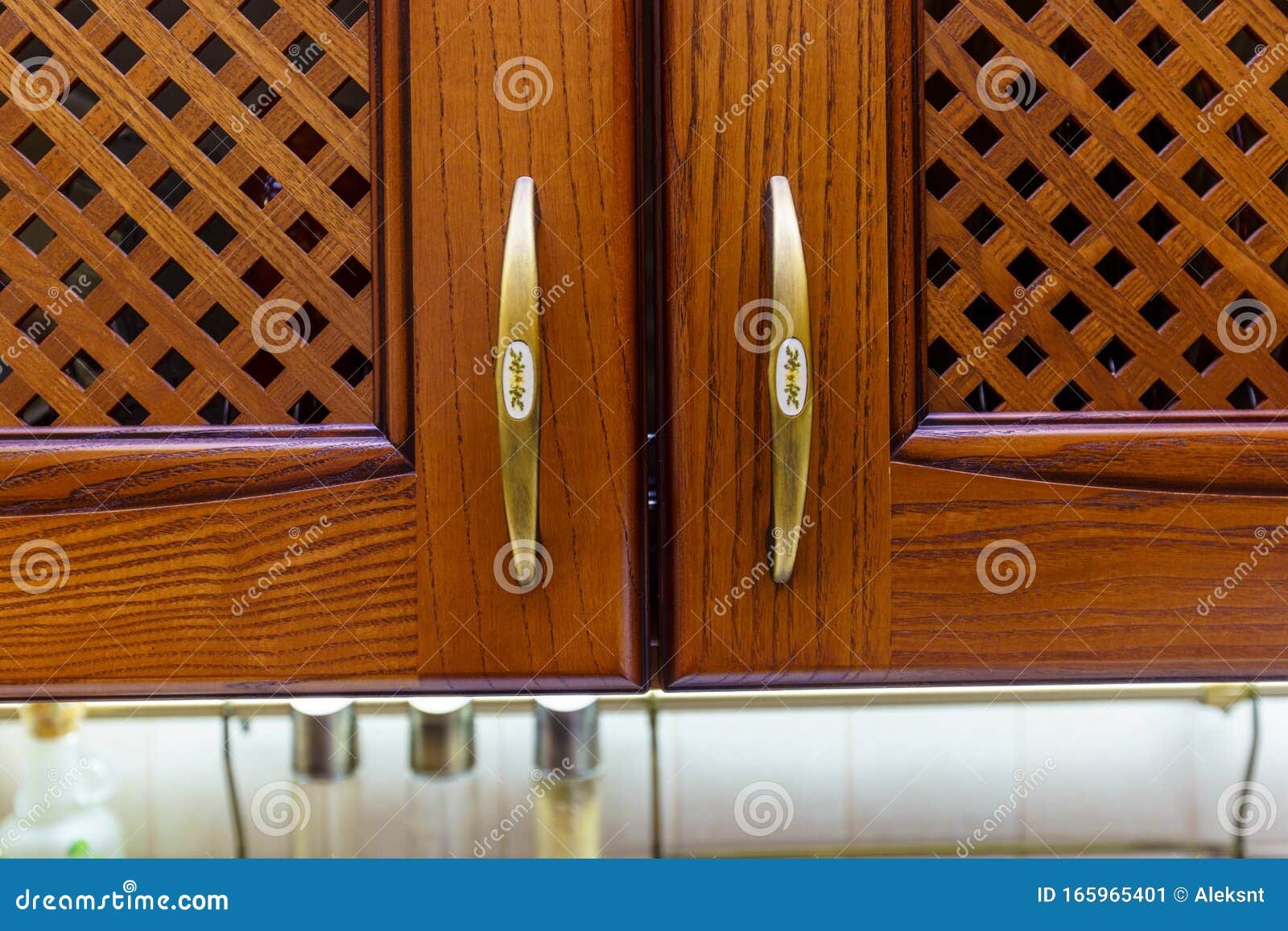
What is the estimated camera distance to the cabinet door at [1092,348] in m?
0.39

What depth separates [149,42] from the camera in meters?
0.39

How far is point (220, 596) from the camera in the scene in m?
0.38

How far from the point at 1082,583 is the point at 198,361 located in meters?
0.42

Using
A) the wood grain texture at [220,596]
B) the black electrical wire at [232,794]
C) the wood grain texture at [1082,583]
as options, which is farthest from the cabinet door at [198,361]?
the black electrical wire at [232,794]

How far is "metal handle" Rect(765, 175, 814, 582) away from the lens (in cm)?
35

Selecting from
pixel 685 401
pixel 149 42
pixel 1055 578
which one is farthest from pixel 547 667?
pixel 149 42

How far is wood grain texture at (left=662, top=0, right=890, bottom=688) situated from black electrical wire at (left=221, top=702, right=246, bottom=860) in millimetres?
493

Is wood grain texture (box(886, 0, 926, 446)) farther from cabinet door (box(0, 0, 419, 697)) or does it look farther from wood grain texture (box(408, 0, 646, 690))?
cabinet door (box(0, 0, 419, 697))

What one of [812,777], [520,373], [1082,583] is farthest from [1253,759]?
[520,373]

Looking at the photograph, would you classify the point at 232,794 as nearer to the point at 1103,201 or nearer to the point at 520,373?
the point at 520,373

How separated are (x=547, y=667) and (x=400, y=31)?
0.95 feet

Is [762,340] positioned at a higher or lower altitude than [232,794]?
higher

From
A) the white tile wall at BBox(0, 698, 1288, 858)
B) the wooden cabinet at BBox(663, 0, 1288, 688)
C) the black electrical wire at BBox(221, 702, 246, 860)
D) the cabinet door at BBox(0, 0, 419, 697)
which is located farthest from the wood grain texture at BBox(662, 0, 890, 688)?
the black electrical wire at BBox(221, 702, 246, 860)

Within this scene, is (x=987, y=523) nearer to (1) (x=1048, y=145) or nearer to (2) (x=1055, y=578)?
(2) (x=1055, y=578)
